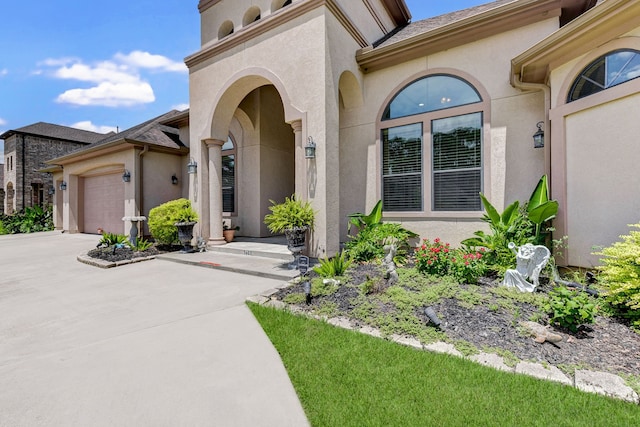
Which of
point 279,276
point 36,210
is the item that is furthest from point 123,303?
point 36,210

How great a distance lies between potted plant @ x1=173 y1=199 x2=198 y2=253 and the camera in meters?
8.09

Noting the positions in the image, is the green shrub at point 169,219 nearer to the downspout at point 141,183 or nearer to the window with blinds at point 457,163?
the downspout at point 141,183

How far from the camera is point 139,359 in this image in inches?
112

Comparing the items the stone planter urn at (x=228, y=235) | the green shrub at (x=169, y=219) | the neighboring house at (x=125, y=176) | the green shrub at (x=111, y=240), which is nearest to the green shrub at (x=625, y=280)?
the stone planter urn at (x=228, y=235)

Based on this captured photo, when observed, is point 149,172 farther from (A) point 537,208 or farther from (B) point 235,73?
(A) point 537,208

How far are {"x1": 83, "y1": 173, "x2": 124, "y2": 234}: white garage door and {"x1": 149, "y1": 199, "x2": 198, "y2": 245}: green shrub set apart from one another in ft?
16.8

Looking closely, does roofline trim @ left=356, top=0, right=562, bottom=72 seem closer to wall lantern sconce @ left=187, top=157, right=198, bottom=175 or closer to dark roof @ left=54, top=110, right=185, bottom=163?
wall lantern sconce @ left=187, top=157, right=198, bottom=175

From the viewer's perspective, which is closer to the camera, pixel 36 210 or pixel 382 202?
pixel 382 202

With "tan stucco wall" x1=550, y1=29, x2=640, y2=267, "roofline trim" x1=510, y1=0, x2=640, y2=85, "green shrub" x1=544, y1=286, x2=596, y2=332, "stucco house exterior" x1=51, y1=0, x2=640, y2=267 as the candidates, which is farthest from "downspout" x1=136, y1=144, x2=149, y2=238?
"tan stucco wall" x1=550, y1=29, x2=640, y2=267

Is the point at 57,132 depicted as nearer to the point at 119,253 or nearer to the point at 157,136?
the point at 157,136

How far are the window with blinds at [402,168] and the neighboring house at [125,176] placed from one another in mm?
8376

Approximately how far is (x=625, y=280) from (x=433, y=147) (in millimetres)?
4513

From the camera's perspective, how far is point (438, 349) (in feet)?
9.55

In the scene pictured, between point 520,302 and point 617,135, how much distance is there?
10.6 ft
